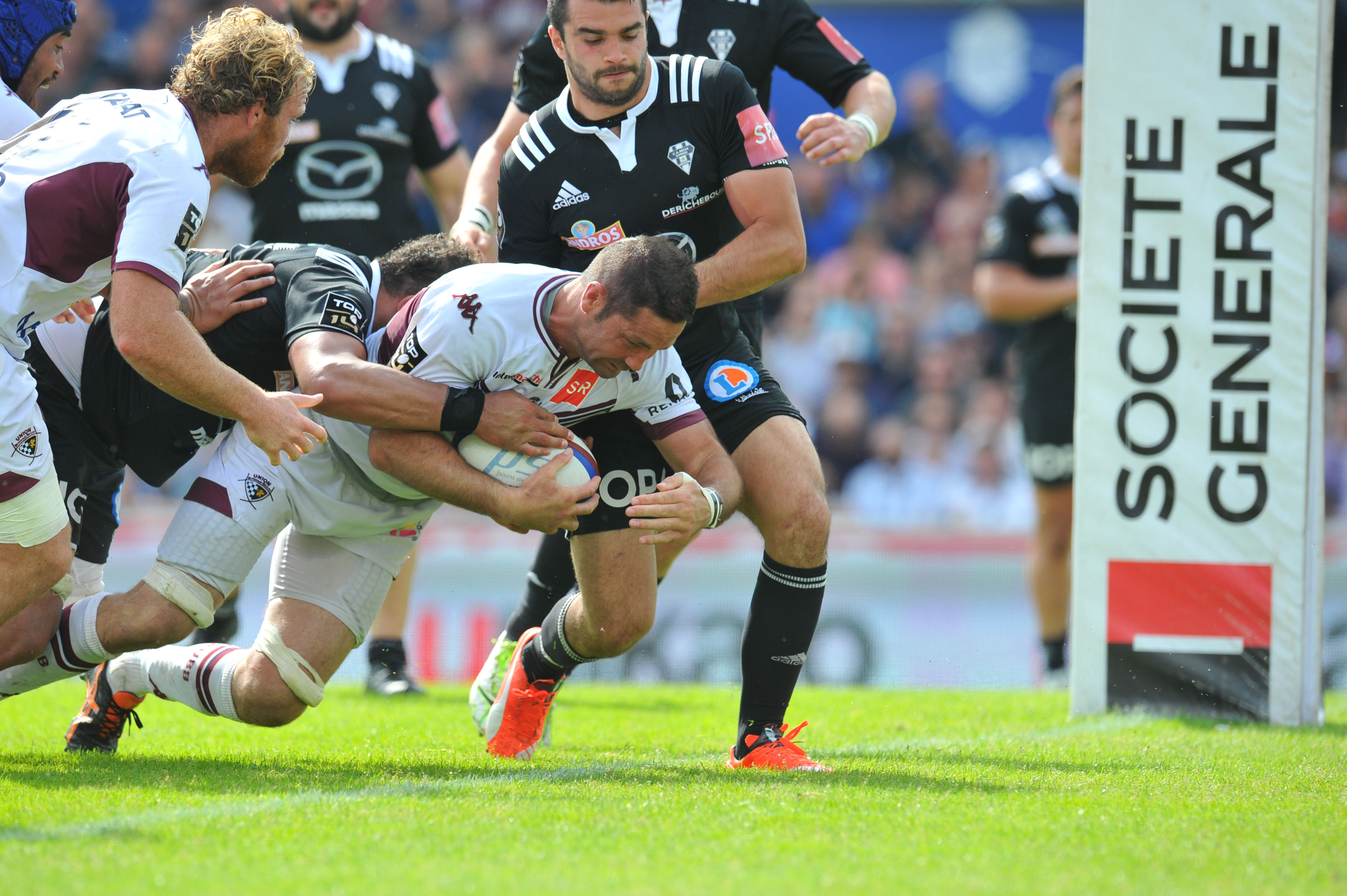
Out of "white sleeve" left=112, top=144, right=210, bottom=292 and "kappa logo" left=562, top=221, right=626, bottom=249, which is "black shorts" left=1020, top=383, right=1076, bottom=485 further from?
"white sleeve" left=112, top=144, right=210, bottom=292

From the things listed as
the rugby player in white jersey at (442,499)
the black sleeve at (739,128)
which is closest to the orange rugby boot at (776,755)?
the rugby player in white jersey at (442,499)

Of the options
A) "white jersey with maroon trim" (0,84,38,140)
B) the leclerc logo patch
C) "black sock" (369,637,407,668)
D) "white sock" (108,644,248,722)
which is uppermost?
"white jersey with maroon trim" (0,84,38,140)

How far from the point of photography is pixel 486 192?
16.9ft

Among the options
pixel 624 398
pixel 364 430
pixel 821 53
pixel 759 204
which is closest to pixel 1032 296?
pixel 821 53

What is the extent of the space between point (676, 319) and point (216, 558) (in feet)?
5.67

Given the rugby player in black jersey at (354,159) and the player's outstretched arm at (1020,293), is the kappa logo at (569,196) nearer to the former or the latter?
the rugby player in black jersey at (354,159)

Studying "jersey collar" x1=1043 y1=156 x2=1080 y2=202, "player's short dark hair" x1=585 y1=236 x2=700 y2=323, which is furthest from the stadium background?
"player's short dark hair" x1=585 y1=236 x2=700 y2=323

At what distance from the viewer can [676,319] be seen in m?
3.85

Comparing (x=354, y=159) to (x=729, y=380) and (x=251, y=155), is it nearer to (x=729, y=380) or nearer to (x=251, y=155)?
(x=251, y=155)

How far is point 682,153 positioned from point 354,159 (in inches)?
105

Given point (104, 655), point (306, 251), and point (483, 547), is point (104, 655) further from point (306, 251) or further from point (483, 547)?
point (483, 547)

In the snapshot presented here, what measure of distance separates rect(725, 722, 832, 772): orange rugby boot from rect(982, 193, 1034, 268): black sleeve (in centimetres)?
430

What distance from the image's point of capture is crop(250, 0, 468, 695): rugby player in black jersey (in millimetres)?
6547

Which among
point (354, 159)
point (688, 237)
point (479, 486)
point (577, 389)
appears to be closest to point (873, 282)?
point (354, 159)
